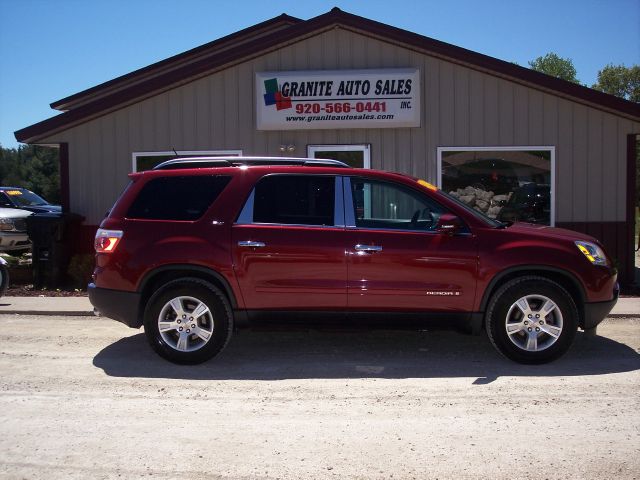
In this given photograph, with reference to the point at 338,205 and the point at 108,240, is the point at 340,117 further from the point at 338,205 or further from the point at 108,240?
the point at 108,240

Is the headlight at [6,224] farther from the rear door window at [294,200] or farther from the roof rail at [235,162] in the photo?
the rear door window at [294,200]

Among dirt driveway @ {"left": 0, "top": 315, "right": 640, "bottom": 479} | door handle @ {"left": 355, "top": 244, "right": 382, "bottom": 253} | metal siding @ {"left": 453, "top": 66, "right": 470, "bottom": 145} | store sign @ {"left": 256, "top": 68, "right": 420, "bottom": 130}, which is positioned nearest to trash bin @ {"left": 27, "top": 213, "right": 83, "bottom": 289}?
store sign @ {"left": 256, "top": 68, "right": 420, "bottom": 130}

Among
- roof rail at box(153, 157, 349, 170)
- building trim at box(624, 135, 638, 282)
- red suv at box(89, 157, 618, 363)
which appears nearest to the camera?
red suv at box(89, 157, 618, 363)

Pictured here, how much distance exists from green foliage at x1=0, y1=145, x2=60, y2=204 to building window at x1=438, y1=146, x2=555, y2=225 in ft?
180

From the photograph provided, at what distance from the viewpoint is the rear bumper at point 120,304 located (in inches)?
256

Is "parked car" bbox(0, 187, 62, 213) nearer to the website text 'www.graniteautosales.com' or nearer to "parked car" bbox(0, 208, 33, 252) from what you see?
"parked car" bbox(0, 208, 33, 252)

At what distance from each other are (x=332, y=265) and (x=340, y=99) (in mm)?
5606

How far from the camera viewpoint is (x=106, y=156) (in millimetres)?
11969

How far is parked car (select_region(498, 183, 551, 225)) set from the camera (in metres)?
11.3

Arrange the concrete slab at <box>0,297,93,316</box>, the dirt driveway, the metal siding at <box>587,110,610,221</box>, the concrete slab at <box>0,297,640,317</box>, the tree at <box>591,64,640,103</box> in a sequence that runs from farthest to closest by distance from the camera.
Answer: the tree at <box>591,64,640,103</box>
the metal siding at <box>587,110,610,221</box>
the concrete slab at <box>0,297,93,316</box>
the concrete slab at <box>0,297,640,317</box>
the dirt driveway

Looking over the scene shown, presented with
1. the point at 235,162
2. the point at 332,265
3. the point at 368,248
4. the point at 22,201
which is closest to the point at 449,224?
the point at 368,248

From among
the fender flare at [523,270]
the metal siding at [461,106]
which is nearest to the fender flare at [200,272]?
the fender flare at [523,270]

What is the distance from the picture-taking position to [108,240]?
6.57 metres

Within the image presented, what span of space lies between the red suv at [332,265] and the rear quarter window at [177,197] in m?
0.01
